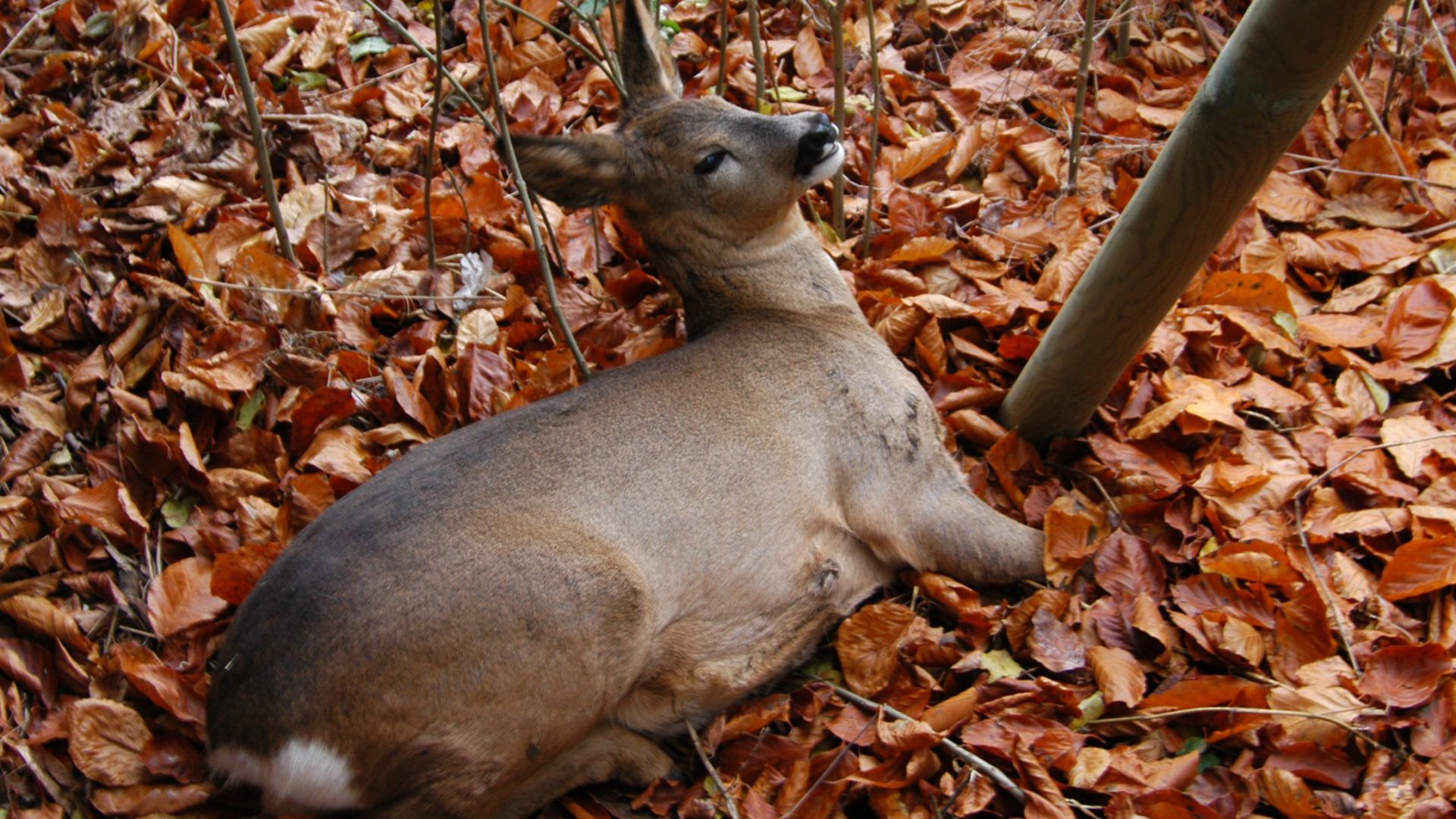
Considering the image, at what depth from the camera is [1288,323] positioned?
13.4 ft

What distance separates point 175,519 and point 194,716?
2.71 ft

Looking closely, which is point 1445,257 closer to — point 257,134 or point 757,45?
point 757,45

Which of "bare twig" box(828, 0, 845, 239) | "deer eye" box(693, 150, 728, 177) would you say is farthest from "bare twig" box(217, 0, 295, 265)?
"bare twig" box(828, 0, 845, 239)

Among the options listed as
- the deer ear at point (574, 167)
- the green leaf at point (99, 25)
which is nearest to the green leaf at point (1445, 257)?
the deer ear at point (574, 167)

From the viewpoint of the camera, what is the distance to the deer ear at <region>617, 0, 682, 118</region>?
396 cm

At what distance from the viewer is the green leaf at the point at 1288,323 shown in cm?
405

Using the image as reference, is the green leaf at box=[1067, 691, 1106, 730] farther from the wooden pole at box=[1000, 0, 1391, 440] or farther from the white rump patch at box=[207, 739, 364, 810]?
the white rump patch at box=[207, 739, 364, 810]

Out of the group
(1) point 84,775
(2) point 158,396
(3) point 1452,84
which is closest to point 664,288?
(2) point 158,396

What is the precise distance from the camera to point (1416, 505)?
11.2ft

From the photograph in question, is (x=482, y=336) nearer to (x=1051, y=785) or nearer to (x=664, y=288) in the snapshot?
(x=664, y=288)

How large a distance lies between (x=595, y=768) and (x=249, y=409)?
6.13ft

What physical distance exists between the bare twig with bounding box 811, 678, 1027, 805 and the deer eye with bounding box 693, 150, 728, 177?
167 cm

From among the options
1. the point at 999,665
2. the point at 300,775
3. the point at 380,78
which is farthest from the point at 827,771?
the point at 380,78

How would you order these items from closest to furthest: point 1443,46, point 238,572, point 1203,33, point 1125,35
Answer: point 238,572 < point 1443,46 < point 1203,33 < point 1125,35
